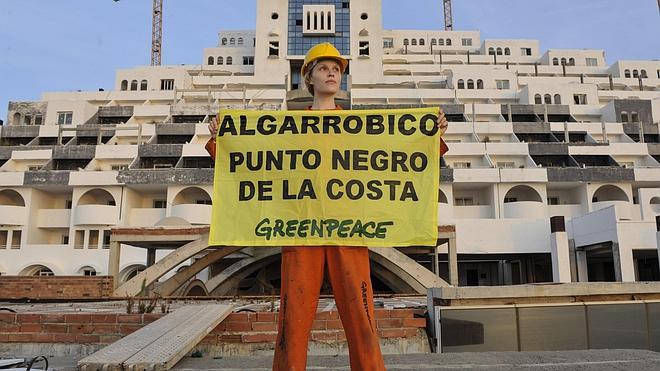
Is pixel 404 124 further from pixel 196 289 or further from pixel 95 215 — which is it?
pixel 95 215

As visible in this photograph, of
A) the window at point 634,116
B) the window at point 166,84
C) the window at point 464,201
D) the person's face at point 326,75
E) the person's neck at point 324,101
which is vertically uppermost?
the window at point 166,84

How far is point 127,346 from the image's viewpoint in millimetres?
5086

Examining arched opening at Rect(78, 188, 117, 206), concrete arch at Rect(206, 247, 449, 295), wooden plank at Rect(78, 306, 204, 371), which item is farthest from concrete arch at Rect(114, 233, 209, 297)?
arched opening at Rect(78, 188, 117, 206)

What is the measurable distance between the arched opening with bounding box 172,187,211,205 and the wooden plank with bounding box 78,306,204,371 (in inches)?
1225

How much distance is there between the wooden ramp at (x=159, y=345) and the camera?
4.32 m

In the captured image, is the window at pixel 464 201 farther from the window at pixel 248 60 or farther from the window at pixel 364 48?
the window at pixel 248 60

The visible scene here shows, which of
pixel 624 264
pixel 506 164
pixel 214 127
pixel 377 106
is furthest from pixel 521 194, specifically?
pixel 214 127

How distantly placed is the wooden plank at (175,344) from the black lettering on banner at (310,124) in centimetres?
224

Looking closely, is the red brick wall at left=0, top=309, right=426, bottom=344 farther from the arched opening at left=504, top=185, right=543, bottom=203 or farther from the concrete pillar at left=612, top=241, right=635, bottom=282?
the arched opening at left=504, top=185, right=543, bottom=203

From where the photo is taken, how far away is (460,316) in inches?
320

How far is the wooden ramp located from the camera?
432cm

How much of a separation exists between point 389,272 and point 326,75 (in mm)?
21086

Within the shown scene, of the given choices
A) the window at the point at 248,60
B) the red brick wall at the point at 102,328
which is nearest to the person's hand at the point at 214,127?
the red brick wall at the point at 102,328

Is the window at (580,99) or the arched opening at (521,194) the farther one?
the window at (580,99)
